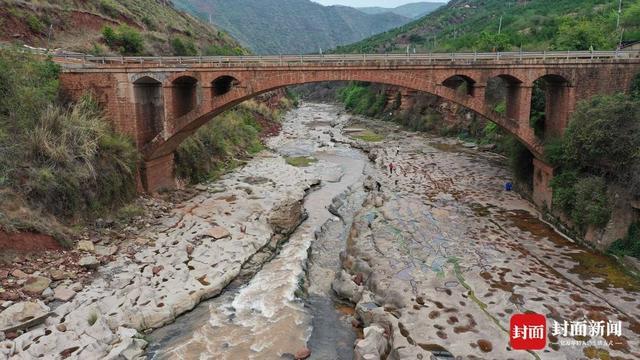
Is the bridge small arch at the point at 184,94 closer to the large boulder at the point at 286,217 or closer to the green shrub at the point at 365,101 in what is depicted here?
the large boulder at the point at 286,217

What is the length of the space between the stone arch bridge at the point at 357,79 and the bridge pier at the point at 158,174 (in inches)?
2.3

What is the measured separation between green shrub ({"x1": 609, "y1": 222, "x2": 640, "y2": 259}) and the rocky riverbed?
0.72m

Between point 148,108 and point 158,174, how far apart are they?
369 centimetres

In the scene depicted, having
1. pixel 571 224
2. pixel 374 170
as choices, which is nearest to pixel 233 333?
pixel 571 224

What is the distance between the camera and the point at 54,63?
23188 millimetres

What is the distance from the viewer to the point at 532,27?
204 ft

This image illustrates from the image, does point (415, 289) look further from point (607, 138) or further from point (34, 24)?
point (34, 24)

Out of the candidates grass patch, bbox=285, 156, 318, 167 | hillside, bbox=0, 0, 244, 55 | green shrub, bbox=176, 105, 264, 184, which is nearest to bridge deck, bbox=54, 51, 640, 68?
green shrub, bbox=176, 105, 264, 184

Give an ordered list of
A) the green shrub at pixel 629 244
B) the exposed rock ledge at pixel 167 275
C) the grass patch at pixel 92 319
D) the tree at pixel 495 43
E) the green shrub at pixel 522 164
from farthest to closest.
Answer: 1. the tree at pixel 495 43
2. the green shrub at pixel 522 164
3. the green shrub at pixel 629 244
4. the grass patch at pixel 92 319
5. the exposed rock ledge at pixel 167 275

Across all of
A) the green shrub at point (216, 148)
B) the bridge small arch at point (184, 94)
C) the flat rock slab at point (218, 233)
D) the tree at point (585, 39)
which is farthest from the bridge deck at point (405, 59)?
the flat rock slab at point (218, 233)

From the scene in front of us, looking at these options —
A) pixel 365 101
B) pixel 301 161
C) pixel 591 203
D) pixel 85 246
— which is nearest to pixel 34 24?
pixel 301 161

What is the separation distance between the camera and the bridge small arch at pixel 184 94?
81.7 feet

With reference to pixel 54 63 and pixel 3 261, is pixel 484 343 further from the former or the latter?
pixel 54 63

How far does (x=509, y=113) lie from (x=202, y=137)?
66.5 ft
